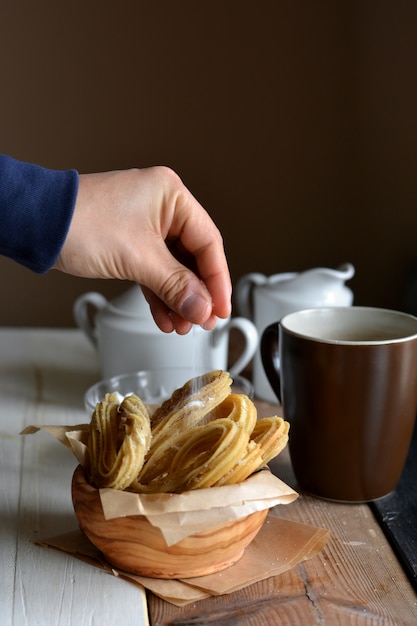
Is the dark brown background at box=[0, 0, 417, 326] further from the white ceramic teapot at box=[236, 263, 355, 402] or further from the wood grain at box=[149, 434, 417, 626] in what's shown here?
the wood grain at box=[149, 434, 417, 626]

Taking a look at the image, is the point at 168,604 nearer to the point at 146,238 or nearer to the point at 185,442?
the point at 185,442

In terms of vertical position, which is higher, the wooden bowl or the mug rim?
the mug rim

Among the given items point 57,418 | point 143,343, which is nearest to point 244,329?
point 143,343

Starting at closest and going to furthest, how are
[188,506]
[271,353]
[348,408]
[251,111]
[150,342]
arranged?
1. [188,506]
2. [348,408]
3. [271,353]
4. [150,342]
5. [251,111]

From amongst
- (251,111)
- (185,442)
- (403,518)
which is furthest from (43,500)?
(251,111)

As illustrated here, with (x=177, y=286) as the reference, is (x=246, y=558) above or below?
below

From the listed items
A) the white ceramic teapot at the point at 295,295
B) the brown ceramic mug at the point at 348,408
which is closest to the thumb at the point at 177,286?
the brown ceramic mug at the point at 348,408

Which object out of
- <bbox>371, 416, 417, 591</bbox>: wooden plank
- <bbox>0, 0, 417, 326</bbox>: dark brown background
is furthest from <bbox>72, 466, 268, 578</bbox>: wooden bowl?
<bbox>0, 0, 417, 326</bbox>: dark brown background

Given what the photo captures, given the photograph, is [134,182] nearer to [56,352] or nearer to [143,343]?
[143,343]
